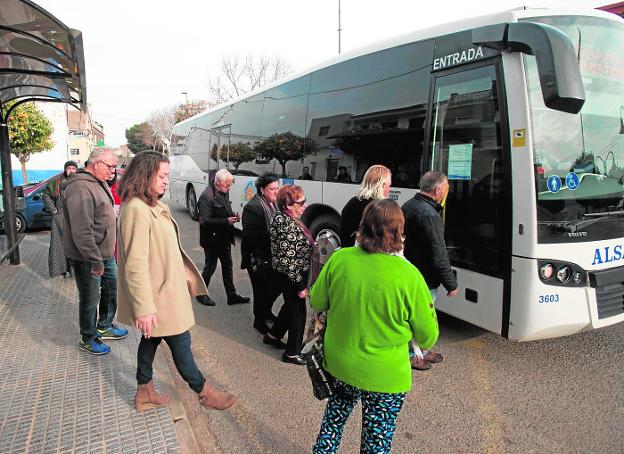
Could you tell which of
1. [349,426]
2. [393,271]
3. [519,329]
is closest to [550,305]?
[519,329]

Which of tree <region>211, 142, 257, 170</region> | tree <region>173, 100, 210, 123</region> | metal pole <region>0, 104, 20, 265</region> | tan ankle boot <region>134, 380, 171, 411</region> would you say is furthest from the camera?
tree <region>173, 100, 210, 123</region>

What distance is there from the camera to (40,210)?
10867mm

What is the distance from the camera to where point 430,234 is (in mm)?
3283

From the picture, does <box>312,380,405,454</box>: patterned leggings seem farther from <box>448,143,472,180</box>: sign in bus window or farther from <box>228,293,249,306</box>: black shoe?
<box>228,293,249,306</box>: black shoe

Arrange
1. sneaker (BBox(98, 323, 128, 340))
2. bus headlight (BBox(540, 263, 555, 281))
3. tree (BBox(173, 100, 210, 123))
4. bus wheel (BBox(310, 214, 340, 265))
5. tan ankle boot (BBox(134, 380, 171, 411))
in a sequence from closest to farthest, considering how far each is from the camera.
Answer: tan ankle boot (BBox(134, 380, 171, 411)) → bus headlight (BBox(540, 263, 555, 281)) → sneaker (BBox(98, 323, 128, 340)) → bus wheel (BBox(310, 214, 340, 265)) → tree (BBox(173, 100, 210, 123))

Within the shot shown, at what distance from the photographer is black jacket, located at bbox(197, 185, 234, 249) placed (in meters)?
5.24

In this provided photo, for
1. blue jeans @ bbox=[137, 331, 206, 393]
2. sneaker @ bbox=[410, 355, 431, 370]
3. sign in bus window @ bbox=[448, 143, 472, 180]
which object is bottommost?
sneaker @ bbox=[410, 355, 431, 370]

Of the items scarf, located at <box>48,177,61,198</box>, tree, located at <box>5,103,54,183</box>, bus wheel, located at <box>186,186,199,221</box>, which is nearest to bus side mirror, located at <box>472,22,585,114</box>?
scarf, located at <box>48,177,61,198</box>

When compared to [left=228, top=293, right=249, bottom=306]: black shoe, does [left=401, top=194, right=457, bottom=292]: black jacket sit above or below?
above

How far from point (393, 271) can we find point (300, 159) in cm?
497

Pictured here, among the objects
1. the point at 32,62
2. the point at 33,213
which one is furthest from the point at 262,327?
the point at 33,213

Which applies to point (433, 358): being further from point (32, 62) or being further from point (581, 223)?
point (32, 62)

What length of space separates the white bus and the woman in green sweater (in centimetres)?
188

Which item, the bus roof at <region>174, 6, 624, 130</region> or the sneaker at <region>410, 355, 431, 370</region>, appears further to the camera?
the sneaker at <region>410, 355, 431, 370</region>
